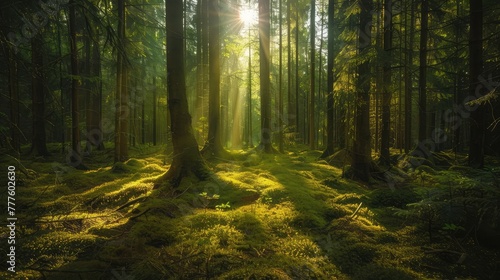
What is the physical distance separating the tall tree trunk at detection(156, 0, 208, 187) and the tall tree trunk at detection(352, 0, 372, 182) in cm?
542

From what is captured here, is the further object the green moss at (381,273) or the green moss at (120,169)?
the green moss at (120,169)

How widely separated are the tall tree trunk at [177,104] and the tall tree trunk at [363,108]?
5422 millimetres

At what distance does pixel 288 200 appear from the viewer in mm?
6535

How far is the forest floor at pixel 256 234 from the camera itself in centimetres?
356

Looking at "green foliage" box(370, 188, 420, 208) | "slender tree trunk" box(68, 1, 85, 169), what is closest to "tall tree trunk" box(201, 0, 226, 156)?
"slender tree trunk" box(68, 1, 85, 169)

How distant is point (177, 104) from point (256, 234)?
457 centimetres

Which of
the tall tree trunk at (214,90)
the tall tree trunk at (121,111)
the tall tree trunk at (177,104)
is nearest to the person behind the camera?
the tall tree trunk at (177,104)

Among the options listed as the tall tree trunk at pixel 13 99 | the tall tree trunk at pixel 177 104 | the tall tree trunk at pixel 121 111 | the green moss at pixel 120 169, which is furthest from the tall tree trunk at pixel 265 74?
the tall tree trunk at pixel 13 99

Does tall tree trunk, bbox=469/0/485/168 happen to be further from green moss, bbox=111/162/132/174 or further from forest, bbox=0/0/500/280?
green moss, bbox=111/162/132/174

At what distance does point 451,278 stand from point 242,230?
3225 millimetres

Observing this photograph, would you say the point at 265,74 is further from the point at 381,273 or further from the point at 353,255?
the point at 381,273

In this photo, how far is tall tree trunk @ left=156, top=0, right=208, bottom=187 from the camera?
24.9 ft

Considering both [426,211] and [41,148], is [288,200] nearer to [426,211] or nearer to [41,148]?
[426,211]

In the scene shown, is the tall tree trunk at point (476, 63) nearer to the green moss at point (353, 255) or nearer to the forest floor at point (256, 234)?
the forest floor at point (256, 234)
